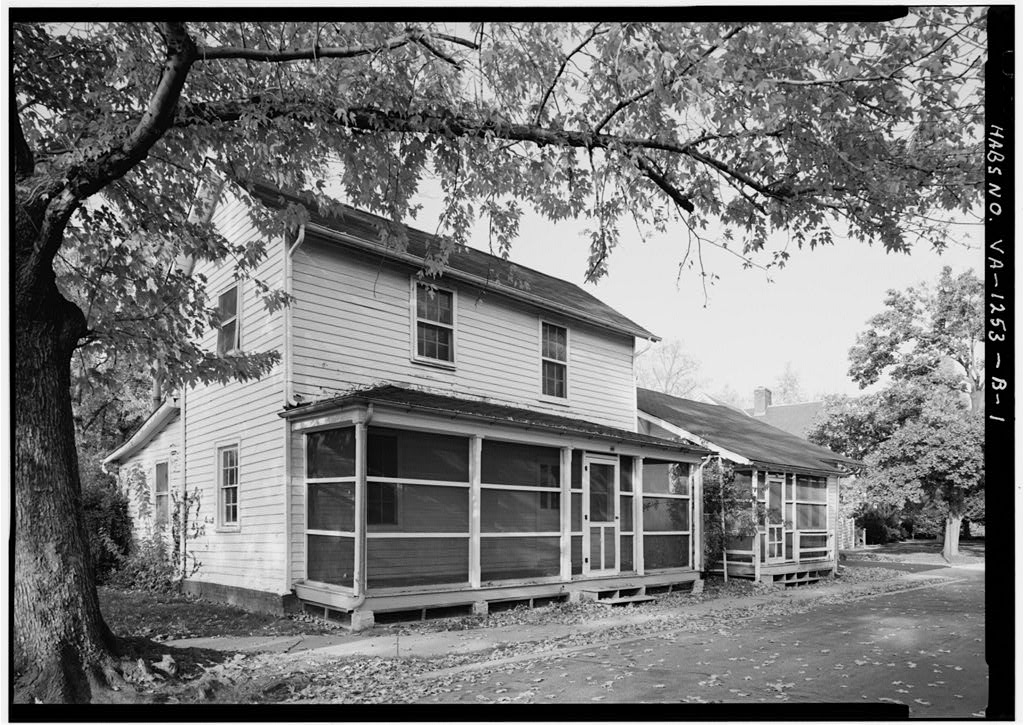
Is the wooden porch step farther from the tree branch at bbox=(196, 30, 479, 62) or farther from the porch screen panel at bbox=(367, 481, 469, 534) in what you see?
the tree branch at bbox=(196, 30, 479, 62)

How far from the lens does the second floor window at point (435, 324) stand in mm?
10188

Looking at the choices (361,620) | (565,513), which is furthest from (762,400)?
(361,620)

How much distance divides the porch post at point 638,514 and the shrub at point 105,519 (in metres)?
Result: 6.86

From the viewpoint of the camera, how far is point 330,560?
8.41m

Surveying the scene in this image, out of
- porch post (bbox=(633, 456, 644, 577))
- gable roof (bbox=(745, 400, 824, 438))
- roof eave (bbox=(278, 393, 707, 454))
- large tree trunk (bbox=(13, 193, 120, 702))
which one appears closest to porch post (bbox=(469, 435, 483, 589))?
roof eave (bbox=(278, 393, 707, 454))

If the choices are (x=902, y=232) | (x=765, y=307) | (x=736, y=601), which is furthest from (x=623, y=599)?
(x=902, y=232)

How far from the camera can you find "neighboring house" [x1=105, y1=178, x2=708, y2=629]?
27.7 ft

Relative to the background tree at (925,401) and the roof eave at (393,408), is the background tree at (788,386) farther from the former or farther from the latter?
the roof eave at (393,408)

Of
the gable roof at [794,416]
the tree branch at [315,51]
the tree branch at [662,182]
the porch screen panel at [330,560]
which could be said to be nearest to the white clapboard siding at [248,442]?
the porch screen panel at [330,560]

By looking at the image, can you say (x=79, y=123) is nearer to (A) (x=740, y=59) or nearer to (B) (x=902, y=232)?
(A) (x=740, y=59)

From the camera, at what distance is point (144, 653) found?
5.17 metres

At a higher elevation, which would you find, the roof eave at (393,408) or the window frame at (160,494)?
the roof eave at (393,408)

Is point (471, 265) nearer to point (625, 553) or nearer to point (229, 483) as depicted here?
point (229, 483)

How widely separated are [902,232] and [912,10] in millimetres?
1655
